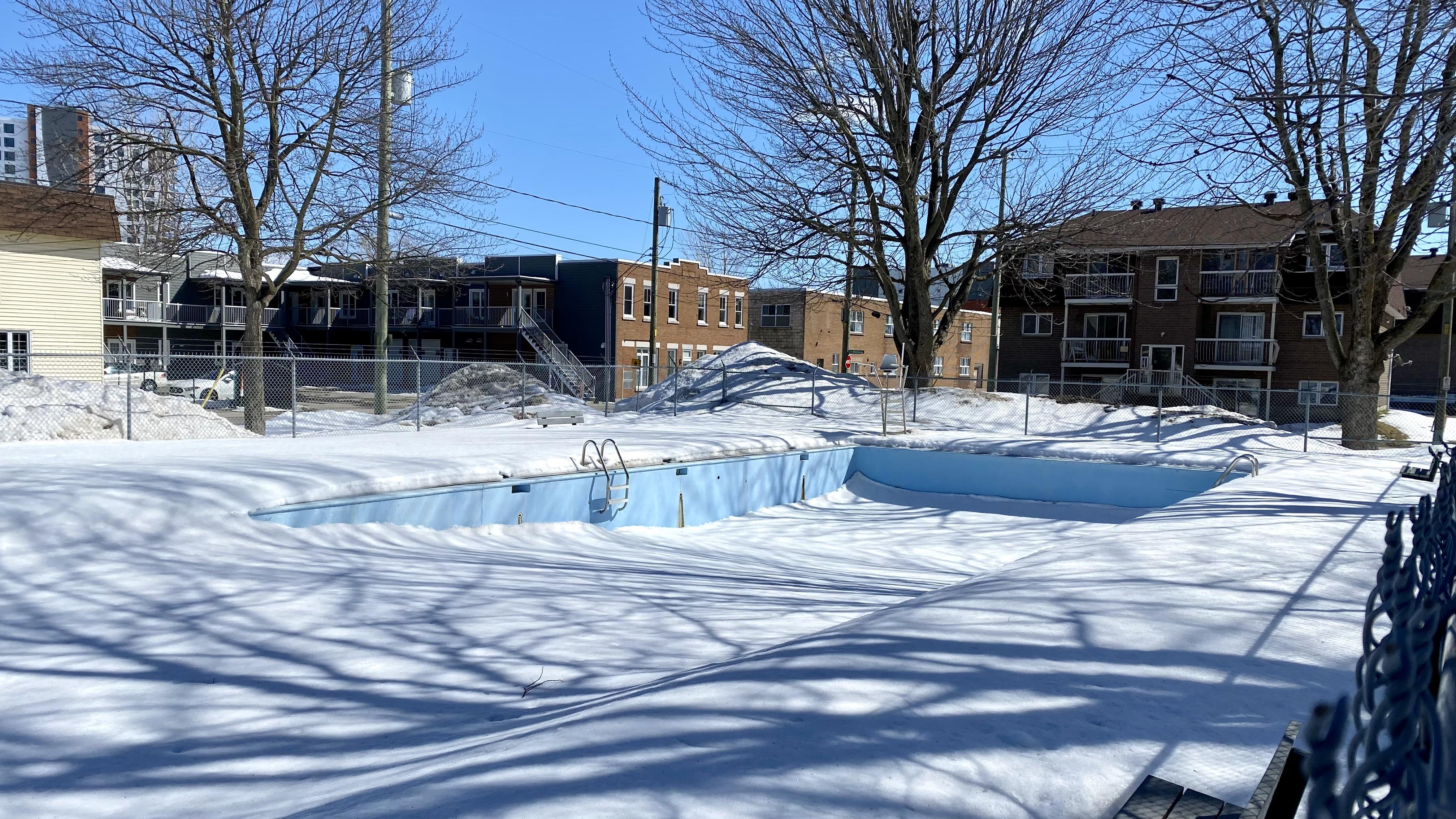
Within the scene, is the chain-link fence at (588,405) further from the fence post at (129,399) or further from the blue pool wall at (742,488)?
the blue pool wall at (742,488)

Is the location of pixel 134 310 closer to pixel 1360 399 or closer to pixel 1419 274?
pixel 1360 399

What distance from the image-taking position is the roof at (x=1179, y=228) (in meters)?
15.4

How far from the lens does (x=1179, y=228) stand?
15008 mm

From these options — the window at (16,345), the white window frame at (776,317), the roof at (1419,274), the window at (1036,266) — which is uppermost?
the roof at (1419,274)

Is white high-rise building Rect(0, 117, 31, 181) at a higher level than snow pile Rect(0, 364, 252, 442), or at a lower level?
Answer: higher

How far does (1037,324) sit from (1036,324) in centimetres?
10

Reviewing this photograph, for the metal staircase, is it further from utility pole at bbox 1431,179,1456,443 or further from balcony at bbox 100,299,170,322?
utility pole at bbox 1431,179,1456,443

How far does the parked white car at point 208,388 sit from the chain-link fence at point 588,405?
159mm

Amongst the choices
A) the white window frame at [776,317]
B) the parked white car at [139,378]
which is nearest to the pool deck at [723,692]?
the parked white car at [139,378]

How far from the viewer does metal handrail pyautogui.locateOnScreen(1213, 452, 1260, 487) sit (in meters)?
13.0

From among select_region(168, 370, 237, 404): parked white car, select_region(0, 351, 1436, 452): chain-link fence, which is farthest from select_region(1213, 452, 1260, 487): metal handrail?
select_region(168, 370, 237, 404): parked white car

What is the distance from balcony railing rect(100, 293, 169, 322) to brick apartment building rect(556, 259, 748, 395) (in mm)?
18177

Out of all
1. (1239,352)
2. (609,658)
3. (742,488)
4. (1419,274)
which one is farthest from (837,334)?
(609,658)

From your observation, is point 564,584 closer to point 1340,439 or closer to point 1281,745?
point 1281,745
